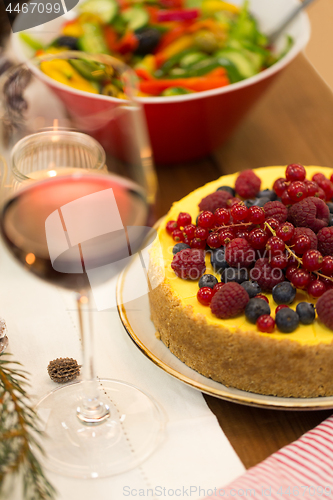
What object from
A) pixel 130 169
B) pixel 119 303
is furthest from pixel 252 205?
pixel 130 169

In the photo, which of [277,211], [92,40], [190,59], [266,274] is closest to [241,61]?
[190,59]

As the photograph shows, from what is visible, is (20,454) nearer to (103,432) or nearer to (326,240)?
(103,432)

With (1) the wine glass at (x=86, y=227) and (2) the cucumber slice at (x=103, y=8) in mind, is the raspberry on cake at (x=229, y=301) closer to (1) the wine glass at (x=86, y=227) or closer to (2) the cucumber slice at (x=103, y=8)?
(1) the wine glass at (x=86, y=227)

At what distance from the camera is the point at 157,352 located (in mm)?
876

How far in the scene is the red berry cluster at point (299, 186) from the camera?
3.01 ft

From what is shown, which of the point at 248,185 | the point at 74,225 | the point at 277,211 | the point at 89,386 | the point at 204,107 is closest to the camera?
the point at 74,225

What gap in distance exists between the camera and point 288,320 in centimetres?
78

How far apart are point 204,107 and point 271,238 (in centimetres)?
43

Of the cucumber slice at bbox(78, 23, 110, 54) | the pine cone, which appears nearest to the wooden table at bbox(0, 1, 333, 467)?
the cucumber slice at bbox(78, 23, 110, 54)

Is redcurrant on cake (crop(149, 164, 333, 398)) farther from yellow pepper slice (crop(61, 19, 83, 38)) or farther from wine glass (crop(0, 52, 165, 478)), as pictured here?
yellow pepper slice (crop(61, 19, 83, 38))

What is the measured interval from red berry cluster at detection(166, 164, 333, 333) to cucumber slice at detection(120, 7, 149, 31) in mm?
586

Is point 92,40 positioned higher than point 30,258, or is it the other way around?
point 30,258

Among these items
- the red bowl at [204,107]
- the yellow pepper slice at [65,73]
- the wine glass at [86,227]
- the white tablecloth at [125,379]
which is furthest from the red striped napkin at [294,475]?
the red bowl at [204,107]

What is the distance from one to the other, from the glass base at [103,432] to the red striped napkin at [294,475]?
0.14 meters
